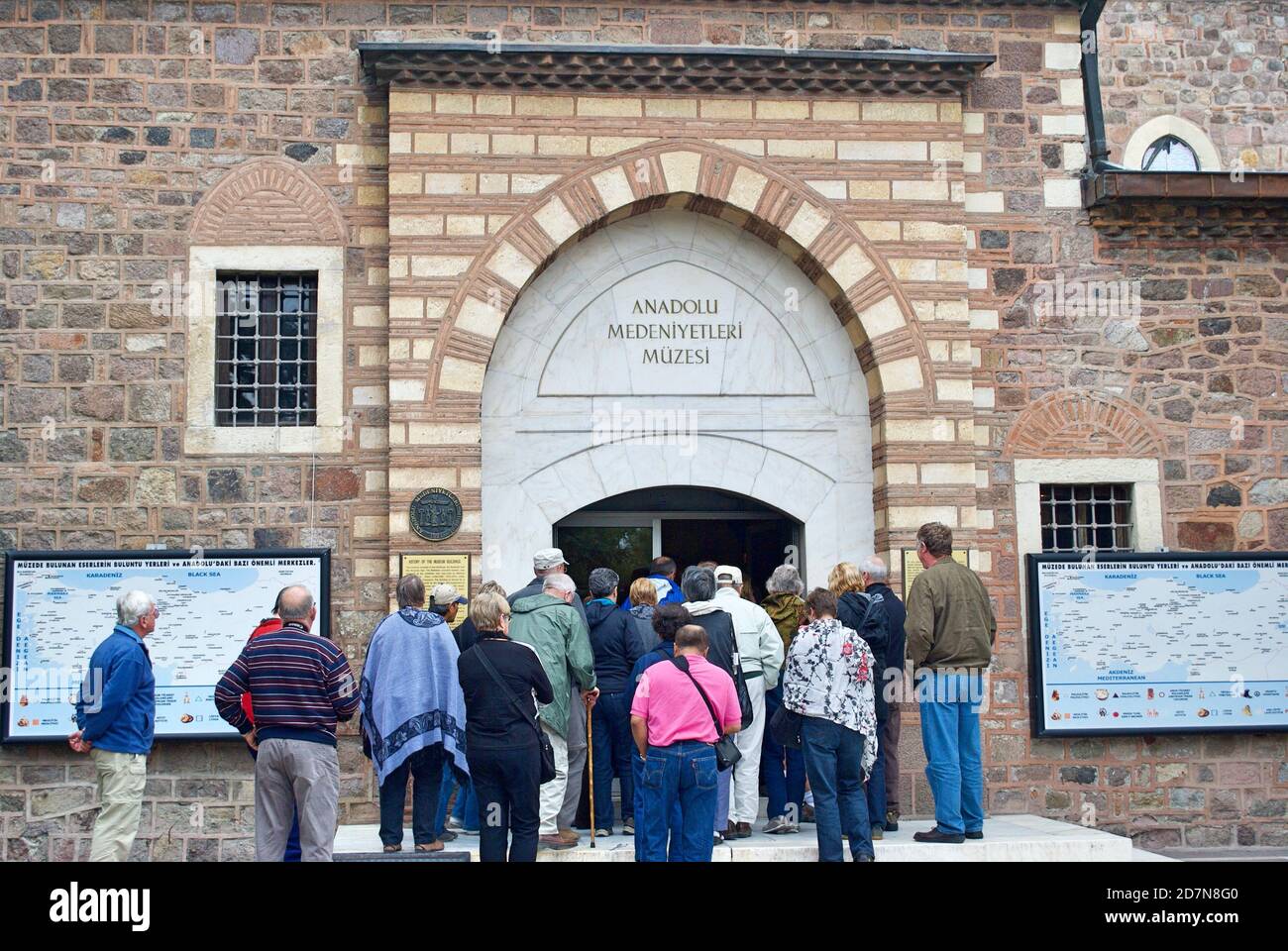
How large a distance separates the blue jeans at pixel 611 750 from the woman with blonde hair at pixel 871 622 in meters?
1.43

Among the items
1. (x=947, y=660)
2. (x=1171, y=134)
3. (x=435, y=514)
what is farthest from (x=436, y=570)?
(x=1171, y=134)

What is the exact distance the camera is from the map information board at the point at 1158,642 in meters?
10.3

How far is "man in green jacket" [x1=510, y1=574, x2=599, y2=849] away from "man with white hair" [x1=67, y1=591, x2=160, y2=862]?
6.86 feet

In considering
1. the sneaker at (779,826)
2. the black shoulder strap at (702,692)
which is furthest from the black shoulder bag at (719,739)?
the sneaker at (779,826)

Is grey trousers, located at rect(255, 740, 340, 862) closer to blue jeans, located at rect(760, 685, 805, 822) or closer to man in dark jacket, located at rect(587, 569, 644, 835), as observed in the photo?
man in dark jacket, located at rect(587, 569, 644, 835)

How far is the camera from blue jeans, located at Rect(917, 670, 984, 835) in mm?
8219

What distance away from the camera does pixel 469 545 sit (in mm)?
9891

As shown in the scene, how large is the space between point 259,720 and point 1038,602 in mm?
5968

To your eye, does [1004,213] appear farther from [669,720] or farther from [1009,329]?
[669,720]

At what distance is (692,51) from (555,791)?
5455 mm

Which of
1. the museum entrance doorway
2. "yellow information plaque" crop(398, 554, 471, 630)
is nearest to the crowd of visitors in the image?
"yellow information plaque" crop(398, 554, 471, 630)

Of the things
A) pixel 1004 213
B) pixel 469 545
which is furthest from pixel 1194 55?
pixel 469 545

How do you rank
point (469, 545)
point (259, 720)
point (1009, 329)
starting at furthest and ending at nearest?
1. point (1009, 329)
2. point (469, 545)
3. point (259, 720)

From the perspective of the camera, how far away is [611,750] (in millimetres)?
8562
